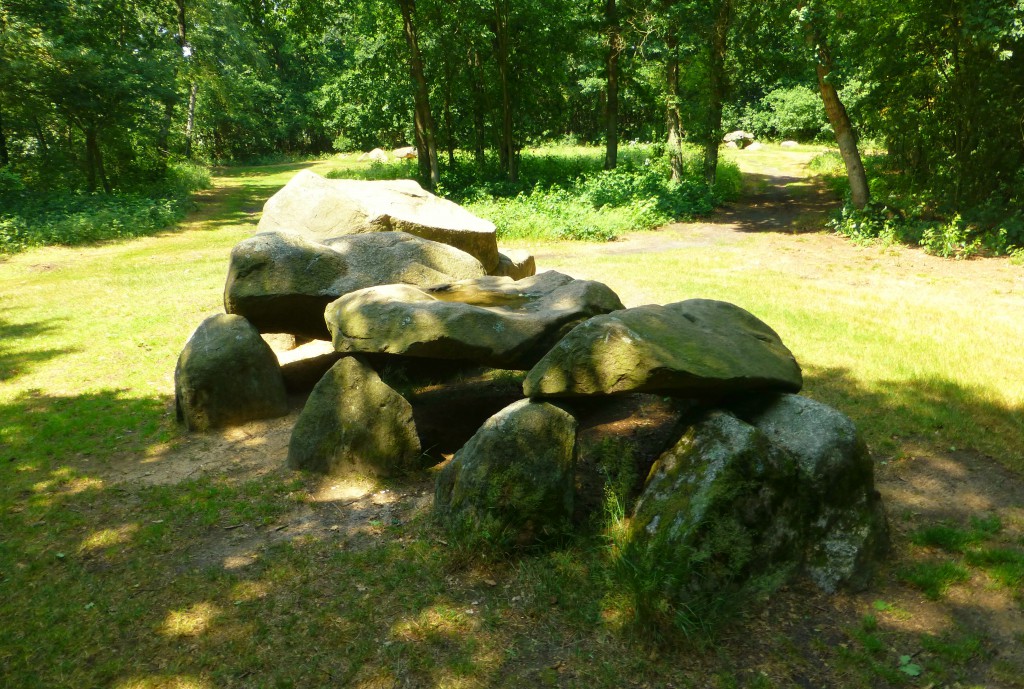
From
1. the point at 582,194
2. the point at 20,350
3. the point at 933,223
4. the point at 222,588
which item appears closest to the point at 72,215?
the point at 20,350

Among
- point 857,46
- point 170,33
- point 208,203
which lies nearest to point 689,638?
point 857,46

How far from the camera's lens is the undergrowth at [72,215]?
16.6 metres

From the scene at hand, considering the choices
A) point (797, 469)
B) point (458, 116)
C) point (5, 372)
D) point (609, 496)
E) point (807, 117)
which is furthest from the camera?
point (807, 117)

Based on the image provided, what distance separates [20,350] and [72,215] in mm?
10812

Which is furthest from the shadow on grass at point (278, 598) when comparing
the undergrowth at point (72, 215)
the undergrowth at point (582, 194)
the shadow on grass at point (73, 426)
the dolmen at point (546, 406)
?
the undergrowth at point (72, 215)

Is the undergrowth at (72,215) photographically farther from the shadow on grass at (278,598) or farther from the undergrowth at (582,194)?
the shadow on grass at (278,598)

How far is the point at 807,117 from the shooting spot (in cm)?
3794

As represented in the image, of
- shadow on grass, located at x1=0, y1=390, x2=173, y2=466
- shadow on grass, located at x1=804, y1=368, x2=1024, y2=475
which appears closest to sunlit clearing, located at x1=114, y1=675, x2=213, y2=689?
shadow on grass, located at x1=0, y1=390, x2=173, y2=466

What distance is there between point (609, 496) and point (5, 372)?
7.75 m

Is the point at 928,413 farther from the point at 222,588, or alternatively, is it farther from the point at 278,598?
the point at 222,588

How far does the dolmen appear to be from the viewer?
420cm

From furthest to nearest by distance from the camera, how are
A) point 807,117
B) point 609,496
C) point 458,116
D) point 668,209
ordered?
point 807,117, point 458,116, point 668,209, point 609,496

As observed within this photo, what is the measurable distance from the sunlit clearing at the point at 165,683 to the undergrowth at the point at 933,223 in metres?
13.1

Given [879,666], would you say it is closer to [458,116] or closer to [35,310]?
[35,310]
